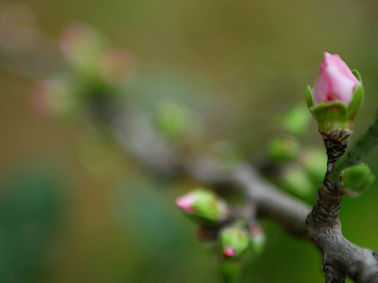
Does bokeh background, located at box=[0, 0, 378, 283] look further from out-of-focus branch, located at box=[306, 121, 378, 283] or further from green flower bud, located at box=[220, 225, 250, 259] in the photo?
out-of-focus branch, located at box=[306, 121, 378, 283]

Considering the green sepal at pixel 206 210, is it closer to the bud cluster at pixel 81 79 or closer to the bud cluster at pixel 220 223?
the bud cluster at pixel 220 223

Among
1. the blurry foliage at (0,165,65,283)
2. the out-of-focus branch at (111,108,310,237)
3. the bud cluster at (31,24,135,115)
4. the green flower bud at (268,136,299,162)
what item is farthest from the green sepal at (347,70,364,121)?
the blurry foliage at (0,165,65,283)

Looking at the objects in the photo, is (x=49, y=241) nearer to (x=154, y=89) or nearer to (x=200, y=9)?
(x=154, y=89)

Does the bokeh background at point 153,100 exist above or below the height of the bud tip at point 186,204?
below

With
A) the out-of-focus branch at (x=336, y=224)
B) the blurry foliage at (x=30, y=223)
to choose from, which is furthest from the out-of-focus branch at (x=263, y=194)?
the blurry foliage at (x=30, y=223)

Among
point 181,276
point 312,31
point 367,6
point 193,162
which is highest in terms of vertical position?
point 367,6

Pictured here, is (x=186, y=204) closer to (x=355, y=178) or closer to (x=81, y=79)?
(x=355, y=178)

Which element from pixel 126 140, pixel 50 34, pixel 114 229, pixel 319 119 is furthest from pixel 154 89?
pixel 319 119
